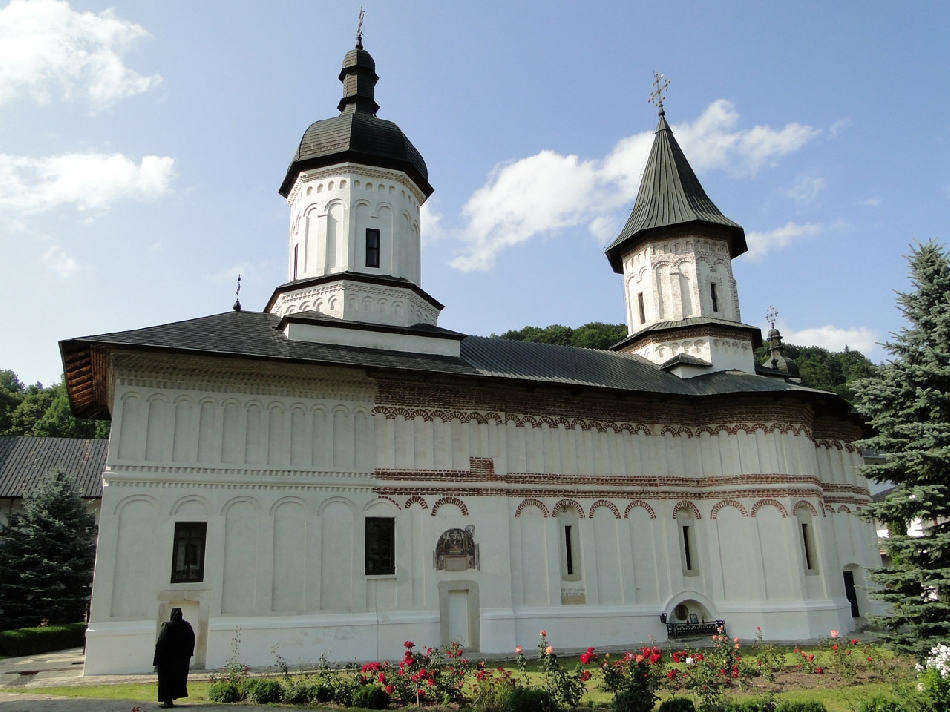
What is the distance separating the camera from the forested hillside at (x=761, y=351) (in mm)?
55844

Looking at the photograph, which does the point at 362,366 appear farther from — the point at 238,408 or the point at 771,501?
the point at 771,501

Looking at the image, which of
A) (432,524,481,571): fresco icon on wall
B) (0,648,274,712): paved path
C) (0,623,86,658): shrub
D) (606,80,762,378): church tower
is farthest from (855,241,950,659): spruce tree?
(0,623,86,658): shrub

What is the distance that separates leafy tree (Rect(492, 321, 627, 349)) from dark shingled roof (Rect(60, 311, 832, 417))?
3592cm

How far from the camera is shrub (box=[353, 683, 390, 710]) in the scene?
8820mm

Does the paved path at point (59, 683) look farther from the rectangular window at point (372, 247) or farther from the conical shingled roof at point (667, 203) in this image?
the conical shingled roof at point (667, 203)

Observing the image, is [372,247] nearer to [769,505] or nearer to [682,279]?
[682,279]

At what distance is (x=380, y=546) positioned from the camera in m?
14.1

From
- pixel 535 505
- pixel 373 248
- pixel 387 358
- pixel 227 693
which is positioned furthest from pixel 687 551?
pixel 227 693

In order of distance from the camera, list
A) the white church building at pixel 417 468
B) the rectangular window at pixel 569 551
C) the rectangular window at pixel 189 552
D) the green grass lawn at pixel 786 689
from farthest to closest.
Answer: the rectangular window at pixel 569 551 < the white church building at pixel 417 468 < the rectangular window at pixel 189 552 < the green grass lawn at pixel 786 689

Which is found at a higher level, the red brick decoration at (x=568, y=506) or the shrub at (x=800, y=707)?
the red brick decoration at (x=568, y=506)

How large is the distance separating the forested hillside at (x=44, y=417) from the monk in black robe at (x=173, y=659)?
122 feet

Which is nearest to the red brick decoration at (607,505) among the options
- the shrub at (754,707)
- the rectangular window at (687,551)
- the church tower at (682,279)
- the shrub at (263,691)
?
the rectangular window at (687,551)

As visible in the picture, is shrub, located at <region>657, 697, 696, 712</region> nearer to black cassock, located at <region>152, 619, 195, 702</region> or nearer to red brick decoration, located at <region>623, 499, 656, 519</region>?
black cassock, located at <region>152, 619, 195, 702</region>

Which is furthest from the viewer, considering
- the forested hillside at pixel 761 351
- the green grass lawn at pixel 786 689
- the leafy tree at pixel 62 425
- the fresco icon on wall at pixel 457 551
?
the forested hillside at pixel 761 351
